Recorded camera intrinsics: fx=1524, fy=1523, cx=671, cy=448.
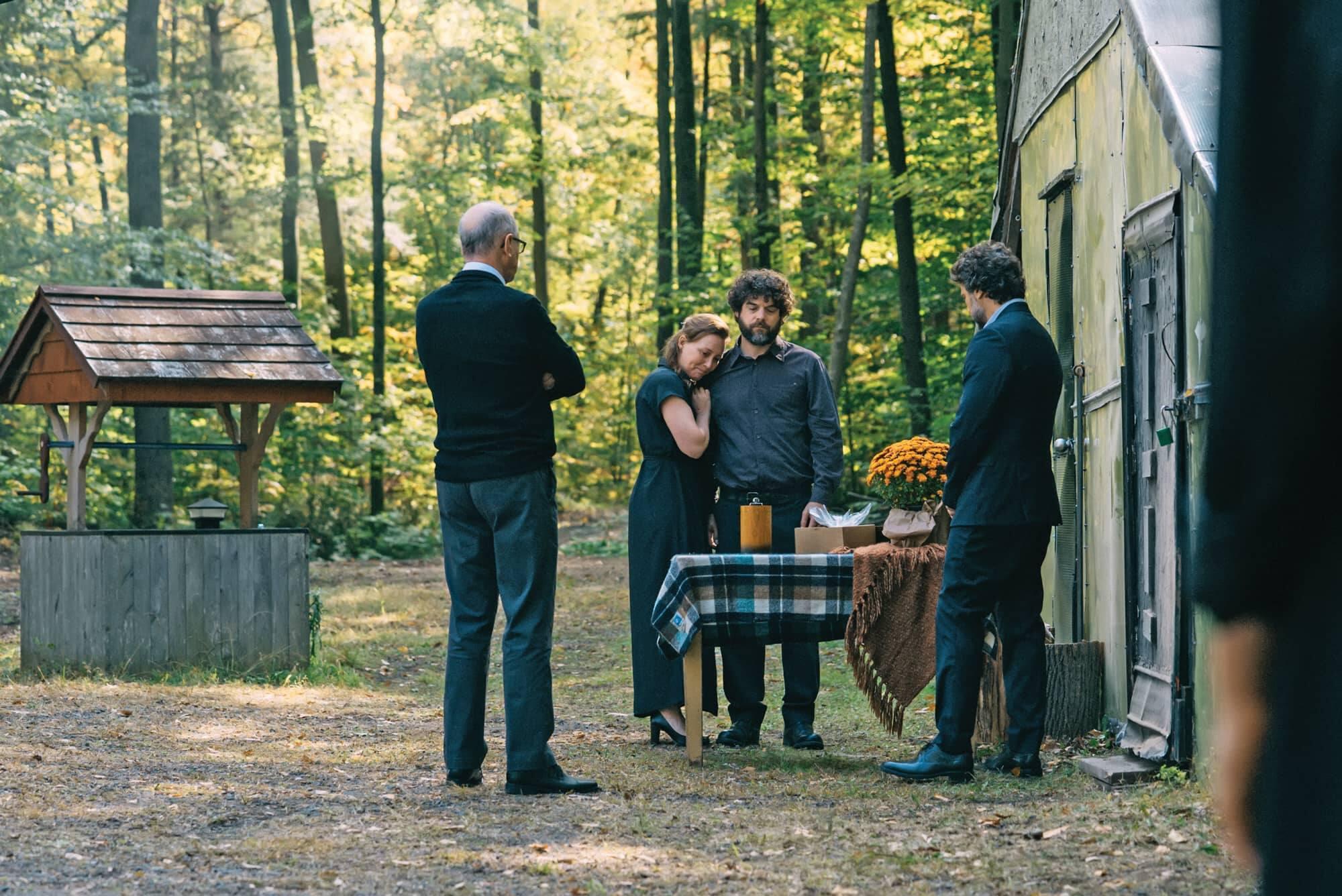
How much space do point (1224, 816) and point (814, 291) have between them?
1046 inches

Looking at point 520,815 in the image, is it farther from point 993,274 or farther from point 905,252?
point 905,252

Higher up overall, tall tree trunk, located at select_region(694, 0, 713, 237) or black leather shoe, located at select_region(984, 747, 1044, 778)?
tall tree trunk, located at select_region(694, 0, 713, 237)

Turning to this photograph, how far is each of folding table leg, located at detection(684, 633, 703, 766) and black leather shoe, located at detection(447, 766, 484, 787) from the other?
102cm

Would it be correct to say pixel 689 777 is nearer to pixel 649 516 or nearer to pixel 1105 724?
pixel 649 516

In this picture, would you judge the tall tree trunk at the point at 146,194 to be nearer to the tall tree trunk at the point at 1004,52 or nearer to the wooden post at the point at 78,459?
the wooden post at the point at 78,459

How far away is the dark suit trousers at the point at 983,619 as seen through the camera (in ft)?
20.5

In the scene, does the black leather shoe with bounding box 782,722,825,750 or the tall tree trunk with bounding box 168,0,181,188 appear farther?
the tall tree trunk with bounding box 168,0,181,188

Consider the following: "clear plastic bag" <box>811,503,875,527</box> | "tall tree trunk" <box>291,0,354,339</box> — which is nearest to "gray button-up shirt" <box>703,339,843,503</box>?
"clear plastic bag" <box>811,503,875,527</box>

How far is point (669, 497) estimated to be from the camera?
291 inches

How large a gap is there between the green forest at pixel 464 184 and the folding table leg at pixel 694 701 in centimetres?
1064

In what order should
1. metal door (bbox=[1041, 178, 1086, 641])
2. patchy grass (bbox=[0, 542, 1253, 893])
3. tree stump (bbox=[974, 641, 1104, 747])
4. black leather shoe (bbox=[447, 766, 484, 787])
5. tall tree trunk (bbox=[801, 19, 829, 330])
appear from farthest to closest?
tall tree trunk (bbox=[801, 19, 829, 330]), metal door (bbox=[1041, 178, 1086, 641]), tree stump (bbox=[974, 641, 1104, 747]), black leather shoe (bbox=[447, 766, 484, 787]), patchy grass (bbox=[0, 542, 1253, 893])

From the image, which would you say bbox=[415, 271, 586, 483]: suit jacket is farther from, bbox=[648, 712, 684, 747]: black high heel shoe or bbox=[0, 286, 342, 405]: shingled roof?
bbox=[0, 286, 342, 405]: shingled roof

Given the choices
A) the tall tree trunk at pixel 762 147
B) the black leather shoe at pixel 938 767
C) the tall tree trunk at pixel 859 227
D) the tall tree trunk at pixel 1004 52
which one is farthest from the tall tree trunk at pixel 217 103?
the black leather shoe at pixel 938 767

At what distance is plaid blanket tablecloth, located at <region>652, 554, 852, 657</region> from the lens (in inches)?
268
